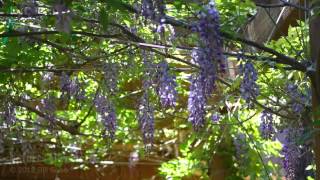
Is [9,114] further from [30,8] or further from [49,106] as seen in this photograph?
[30,8]

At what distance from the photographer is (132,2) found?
2.47 metres

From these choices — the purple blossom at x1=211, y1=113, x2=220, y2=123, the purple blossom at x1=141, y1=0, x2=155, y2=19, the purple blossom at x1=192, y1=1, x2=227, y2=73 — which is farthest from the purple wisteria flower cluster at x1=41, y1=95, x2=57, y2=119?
the purple blossom at x1=192, y1=1, x2=227, y2=73

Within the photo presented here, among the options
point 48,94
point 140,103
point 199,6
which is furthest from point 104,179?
point 199,6

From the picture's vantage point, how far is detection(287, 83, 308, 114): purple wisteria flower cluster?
2.81 meters

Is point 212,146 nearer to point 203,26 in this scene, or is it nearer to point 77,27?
point 77,27

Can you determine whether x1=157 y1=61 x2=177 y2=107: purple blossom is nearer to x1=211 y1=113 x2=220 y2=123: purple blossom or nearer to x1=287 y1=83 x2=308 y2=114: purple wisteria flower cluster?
x1=287 y1=83 x2=308 y2=114: purple wisteria flower cluster

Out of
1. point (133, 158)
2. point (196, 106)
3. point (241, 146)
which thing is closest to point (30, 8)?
point (196, 106)

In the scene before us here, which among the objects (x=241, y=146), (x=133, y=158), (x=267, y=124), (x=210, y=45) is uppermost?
(x=210, y=45)

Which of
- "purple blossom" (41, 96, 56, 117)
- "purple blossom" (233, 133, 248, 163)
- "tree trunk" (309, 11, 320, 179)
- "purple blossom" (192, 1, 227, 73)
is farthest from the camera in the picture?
"purple blossom" (233, 133, 248, 163)

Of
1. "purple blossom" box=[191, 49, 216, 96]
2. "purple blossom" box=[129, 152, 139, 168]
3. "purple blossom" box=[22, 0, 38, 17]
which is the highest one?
"purple blossom" box=[22, 0, 38, 17]

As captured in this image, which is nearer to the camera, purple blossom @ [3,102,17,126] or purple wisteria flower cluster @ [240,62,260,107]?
purple wisteria flower cluster @ [240,62,260,107]

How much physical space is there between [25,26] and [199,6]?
152cm

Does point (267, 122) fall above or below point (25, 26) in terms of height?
below

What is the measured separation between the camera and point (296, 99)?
2.80 meters
